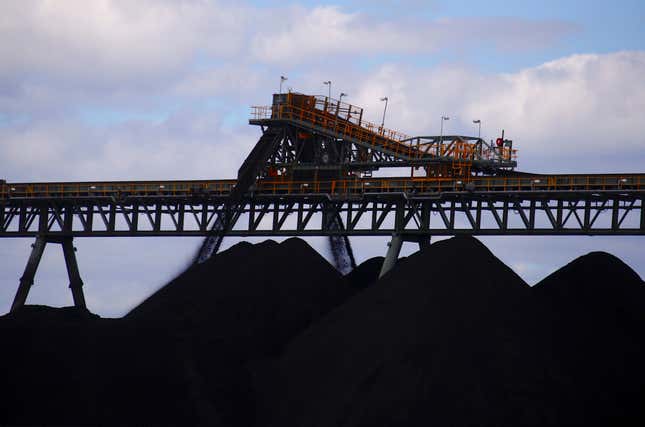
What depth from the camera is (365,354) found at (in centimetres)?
4056

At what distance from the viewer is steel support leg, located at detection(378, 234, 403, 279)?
5278cm

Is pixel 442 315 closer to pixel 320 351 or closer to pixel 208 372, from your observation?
pixel 320 351

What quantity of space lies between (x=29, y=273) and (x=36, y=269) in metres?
0.42

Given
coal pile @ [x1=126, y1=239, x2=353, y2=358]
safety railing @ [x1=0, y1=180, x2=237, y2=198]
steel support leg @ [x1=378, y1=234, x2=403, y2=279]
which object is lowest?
coal pile @ [x1=126, y1=239, x2=353, y2=358]

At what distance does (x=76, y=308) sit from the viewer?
51.8 meters

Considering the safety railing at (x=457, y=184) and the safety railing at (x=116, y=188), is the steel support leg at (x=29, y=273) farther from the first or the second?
the safety railing at (x=457, y=184)

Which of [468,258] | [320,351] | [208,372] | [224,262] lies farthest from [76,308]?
[468,258]

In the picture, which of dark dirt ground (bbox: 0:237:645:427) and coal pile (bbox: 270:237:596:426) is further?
dark dirt ground (bbox: 0:237:645:427)

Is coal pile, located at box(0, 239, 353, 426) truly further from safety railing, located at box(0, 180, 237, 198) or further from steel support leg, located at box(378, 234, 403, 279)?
safety railing, located at box(0, 180, 237, 198)

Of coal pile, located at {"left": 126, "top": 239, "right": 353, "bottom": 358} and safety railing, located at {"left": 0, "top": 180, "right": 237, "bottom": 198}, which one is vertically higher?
safety railing, located at {"left": 0, "top": 180, "right": 237, "bottom": 198}

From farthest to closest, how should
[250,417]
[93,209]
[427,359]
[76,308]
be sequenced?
[93,209] → [76,308] → [250,417] → [427,359]

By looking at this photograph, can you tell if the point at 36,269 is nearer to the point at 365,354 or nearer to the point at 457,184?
the point at 457,184

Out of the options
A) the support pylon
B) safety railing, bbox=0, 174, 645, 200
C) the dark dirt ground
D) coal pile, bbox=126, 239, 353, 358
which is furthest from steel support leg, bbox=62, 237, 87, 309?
the dark dirt ground

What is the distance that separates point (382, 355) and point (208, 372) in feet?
23.5
